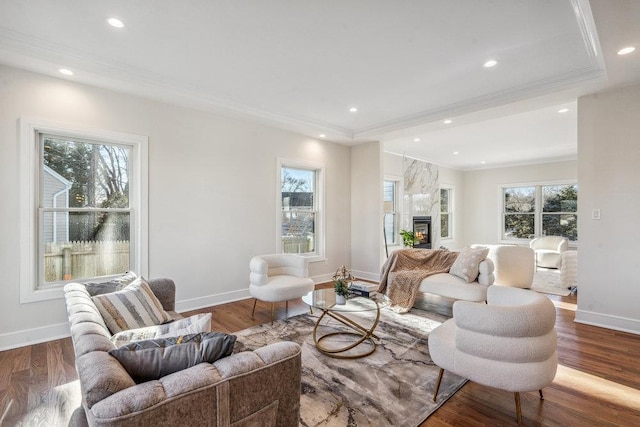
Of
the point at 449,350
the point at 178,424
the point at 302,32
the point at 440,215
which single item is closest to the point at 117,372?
the point at 178,424

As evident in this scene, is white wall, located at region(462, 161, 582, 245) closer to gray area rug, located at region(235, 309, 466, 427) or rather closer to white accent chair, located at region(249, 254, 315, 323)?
gray area rug, located at region(235, 309, 466, 427)

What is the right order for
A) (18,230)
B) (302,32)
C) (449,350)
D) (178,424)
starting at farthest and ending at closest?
(18,230), (302,32), (449,350), (178,424)

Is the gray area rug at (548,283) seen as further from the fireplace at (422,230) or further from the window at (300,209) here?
the window at (300,209)

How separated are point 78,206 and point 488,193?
9.87 m

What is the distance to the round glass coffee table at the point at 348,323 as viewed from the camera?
2.81m

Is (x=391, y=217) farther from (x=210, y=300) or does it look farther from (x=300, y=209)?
(x=210, y=300)

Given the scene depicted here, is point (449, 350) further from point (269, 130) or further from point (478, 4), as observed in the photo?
point (269, 130)

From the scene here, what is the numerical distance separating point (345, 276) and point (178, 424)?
7.46ft

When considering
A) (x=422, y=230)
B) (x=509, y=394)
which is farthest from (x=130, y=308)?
(x=422, y=230)

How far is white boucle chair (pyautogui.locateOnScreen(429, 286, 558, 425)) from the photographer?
5.69 feet

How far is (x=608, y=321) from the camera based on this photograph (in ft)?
11.4

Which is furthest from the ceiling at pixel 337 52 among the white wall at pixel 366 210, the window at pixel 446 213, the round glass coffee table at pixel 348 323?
the window at pixel 446 213

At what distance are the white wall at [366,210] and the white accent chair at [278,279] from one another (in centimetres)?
220

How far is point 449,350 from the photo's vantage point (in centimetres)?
201
